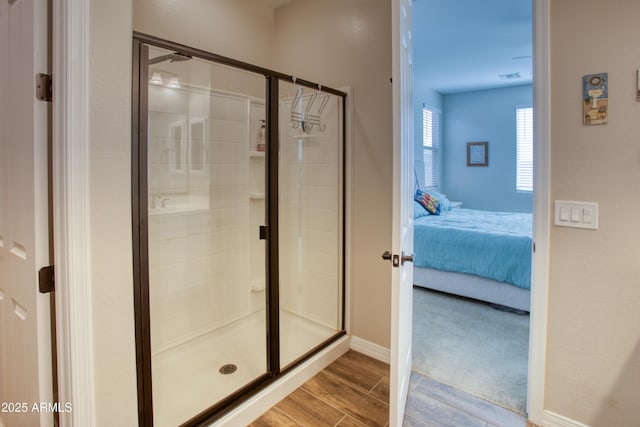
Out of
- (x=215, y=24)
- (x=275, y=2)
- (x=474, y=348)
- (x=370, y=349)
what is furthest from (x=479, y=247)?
(x=215, y=24)

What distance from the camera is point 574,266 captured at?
65.0 inches

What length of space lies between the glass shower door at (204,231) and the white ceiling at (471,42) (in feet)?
6.52

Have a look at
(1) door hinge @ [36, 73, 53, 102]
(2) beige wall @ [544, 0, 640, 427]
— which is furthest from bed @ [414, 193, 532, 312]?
(1) door hinge @ [36, 73, 53, 102]

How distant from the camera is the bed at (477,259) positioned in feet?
10.6

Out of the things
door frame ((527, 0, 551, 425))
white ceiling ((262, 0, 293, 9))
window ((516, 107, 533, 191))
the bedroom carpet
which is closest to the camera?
door frame ((527, 0, 551, 425))

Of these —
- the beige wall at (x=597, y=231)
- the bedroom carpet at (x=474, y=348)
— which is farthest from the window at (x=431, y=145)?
the beige wall at (x=597, y=231)

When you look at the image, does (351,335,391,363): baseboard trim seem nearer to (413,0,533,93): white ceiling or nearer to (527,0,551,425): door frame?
(527,0,551,425): door frame

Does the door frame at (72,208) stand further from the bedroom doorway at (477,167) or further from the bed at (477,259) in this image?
the bed at (477,259)

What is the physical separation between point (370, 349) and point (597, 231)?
1.57 meters

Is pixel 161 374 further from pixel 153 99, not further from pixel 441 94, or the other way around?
pixel 441 94

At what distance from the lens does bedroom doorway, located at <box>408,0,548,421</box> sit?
5.72 feet

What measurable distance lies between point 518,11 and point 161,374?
4195mm

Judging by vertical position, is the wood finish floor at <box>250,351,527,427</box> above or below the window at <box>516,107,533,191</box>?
below

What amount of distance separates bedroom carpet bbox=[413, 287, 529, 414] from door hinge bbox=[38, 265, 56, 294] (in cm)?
209
